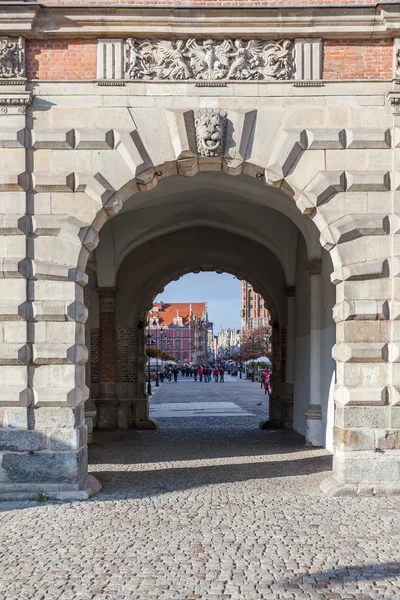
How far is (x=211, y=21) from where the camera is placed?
9.98 metres

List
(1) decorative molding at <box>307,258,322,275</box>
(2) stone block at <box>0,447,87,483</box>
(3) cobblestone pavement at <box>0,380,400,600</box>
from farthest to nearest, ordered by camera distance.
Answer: (1) decorative molding at <box>307,258,322,275</box>
(2) stone block at <box>0,447,87,483</box>
(3) cobblestone pavement at <box>0,380,400,600</box>

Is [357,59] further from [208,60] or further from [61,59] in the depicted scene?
[61,59]

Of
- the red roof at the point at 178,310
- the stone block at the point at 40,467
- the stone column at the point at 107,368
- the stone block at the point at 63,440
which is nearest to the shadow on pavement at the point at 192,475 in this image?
the stone block at the point at 40,467

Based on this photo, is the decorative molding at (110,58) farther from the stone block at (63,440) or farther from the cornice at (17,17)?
the stone block at (63,440)

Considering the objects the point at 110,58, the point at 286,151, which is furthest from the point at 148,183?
the point at 286,151

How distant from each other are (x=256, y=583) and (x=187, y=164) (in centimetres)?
574

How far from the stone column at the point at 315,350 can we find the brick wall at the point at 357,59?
224 inches

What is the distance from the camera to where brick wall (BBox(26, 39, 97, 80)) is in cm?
1006

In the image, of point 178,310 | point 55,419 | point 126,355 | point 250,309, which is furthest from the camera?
point 178,310

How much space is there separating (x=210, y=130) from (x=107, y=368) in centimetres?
1055

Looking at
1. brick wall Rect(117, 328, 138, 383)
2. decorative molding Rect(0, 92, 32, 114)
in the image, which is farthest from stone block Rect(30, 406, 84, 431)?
brick wall Rect(117, 328, 138, 383)

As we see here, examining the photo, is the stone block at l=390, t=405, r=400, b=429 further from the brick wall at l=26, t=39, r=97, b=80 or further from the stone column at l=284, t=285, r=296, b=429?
the stone column at l=284, t=285, r=296, b=429

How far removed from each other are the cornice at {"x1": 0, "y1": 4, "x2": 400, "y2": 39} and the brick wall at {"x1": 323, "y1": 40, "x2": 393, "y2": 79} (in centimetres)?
14

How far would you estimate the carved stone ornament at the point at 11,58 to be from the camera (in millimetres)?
9914
